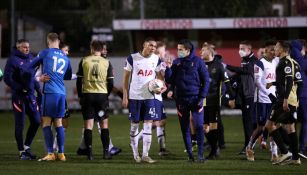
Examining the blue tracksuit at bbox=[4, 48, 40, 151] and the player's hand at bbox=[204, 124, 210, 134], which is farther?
the player's hand at bbox=[204, 124, 210, 134]

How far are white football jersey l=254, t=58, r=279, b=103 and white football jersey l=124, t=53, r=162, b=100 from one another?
294 cm

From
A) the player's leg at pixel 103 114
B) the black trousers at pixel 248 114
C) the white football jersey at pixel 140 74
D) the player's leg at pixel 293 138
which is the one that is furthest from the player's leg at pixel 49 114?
Answer: the black trousers at pixel 248 114

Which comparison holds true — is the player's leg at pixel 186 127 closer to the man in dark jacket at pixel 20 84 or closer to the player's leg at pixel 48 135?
the player's leg at pixel 48 135

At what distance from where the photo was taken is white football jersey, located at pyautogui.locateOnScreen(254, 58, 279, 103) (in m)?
17.5

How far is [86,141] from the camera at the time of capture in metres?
15.9

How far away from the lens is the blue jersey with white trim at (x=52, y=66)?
609 inches

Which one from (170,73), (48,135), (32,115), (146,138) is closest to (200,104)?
(170,73)

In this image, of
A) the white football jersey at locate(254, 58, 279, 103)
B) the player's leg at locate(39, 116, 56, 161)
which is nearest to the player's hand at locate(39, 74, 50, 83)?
the player's leg at locate(39, 116, 56, 161)

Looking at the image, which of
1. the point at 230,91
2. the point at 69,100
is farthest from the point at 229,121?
the point at 230,91

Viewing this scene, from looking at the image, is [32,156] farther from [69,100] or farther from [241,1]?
[241,1]

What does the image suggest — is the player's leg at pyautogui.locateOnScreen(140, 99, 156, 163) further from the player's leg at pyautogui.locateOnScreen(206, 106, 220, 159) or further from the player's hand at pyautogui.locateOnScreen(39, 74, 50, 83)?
the player's hand at pyautogui.locateOnScreen(39, 74, 50, 83)

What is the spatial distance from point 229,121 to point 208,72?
1272 centimetres

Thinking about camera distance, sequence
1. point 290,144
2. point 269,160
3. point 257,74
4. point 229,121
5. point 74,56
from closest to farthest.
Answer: point 290,144 → point 269,160 → point 257,74 → point 229,121 → point 74,56

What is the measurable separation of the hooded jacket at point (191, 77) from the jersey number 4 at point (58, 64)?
1.96m
